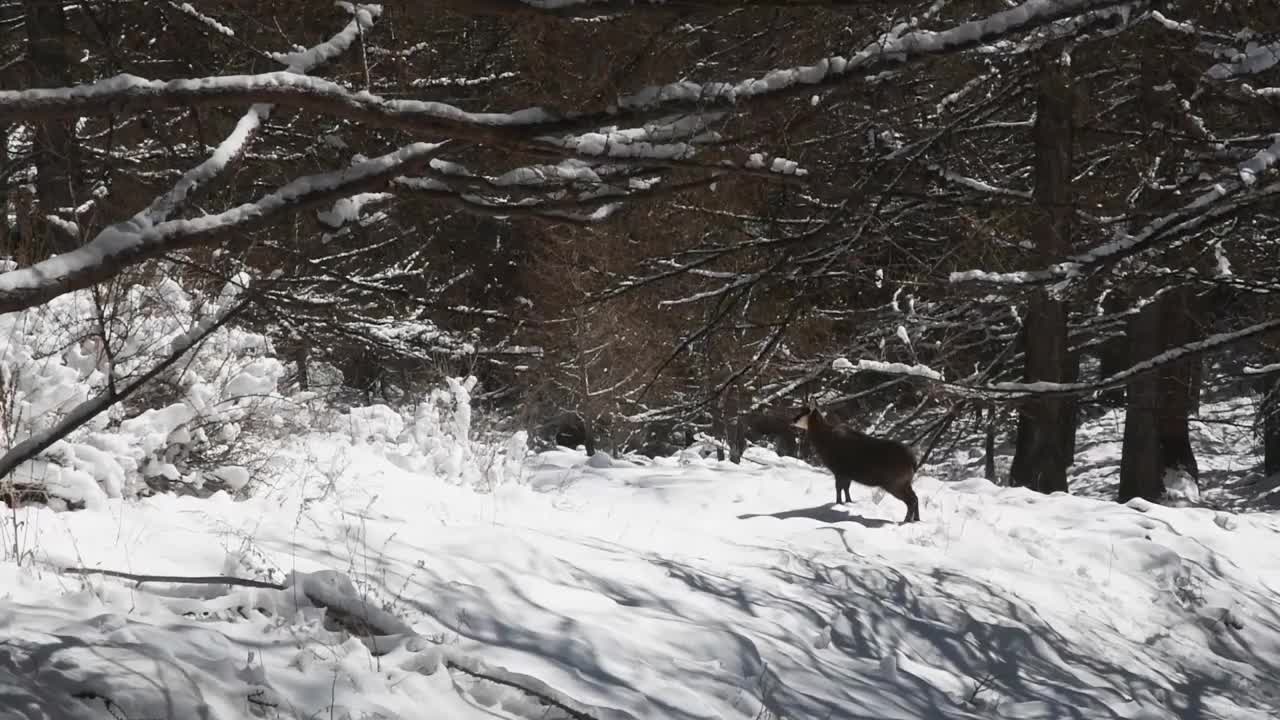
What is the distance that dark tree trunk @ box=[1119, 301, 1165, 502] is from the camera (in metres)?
11.9

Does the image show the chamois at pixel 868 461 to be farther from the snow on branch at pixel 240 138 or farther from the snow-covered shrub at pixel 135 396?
the snow on branch at pixel 240 138

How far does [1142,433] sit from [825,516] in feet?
18.3

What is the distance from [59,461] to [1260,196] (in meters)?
5.79

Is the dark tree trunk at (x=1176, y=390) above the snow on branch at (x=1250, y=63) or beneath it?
beneath

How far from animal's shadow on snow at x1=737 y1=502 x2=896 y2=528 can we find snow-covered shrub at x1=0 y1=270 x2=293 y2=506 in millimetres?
3578

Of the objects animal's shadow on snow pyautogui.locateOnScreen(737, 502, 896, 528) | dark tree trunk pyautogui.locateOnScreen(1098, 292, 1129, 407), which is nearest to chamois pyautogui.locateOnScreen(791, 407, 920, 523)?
animal's shadow on snow pyautogui.locateOnScreen(737, 502, 896, 528)

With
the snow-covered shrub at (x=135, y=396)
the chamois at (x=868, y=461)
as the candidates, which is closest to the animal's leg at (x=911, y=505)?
the chamois at (x=868, y=461)

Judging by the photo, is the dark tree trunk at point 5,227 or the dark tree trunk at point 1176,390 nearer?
the dark tree trunk at point 5,227

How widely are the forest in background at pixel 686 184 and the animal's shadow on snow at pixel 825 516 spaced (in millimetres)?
1096

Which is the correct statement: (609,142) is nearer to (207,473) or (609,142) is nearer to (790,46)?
(790,46)

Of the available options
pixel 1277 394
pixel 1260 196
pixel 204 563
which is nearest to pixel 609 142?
pixel 204 563

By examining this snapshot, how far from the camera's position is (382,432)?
8.95m

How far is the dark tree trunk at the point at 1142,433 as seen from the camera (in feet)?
39.1

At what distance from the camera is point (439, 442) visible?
882 cm
